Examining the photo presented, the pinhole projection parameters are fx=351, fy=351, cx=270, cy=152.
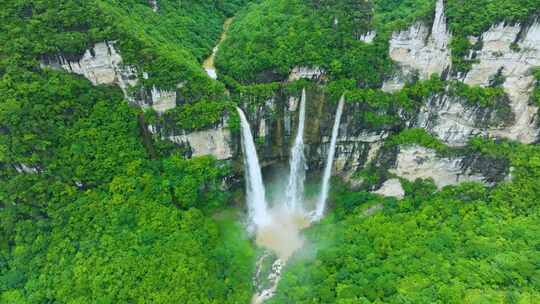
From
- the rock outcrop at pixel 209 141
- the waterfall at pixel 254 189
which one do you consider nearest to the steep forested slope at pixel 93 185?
the rock outcrop at pixel 209 141

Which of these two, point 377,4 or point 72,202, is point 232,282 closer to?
point 72,202

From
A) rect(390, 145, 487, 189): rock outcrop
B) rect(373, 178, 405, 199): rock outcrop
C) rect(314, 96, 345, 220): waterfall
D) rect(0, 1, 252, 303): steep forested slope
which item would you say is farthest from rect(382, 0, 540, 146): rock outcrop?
rect(0, 1, 252, 303): steep forested slope

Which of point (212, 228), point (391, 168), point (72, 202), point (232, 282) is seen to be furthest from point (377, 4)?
point (72, 202)

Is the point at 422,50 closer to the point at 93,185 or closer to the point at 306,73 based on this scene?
the point at 306,73

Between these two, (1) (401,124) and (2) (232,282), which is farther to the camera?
(1) (401,124)

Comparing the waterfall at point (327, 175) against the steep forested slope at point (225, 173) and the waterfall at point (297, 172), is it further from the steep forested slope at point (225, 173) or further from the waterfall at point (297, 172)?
the waterfall at point (297, 172)

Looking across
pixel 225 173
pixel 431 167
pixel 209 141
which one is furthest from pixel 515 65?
pixel 209 141
